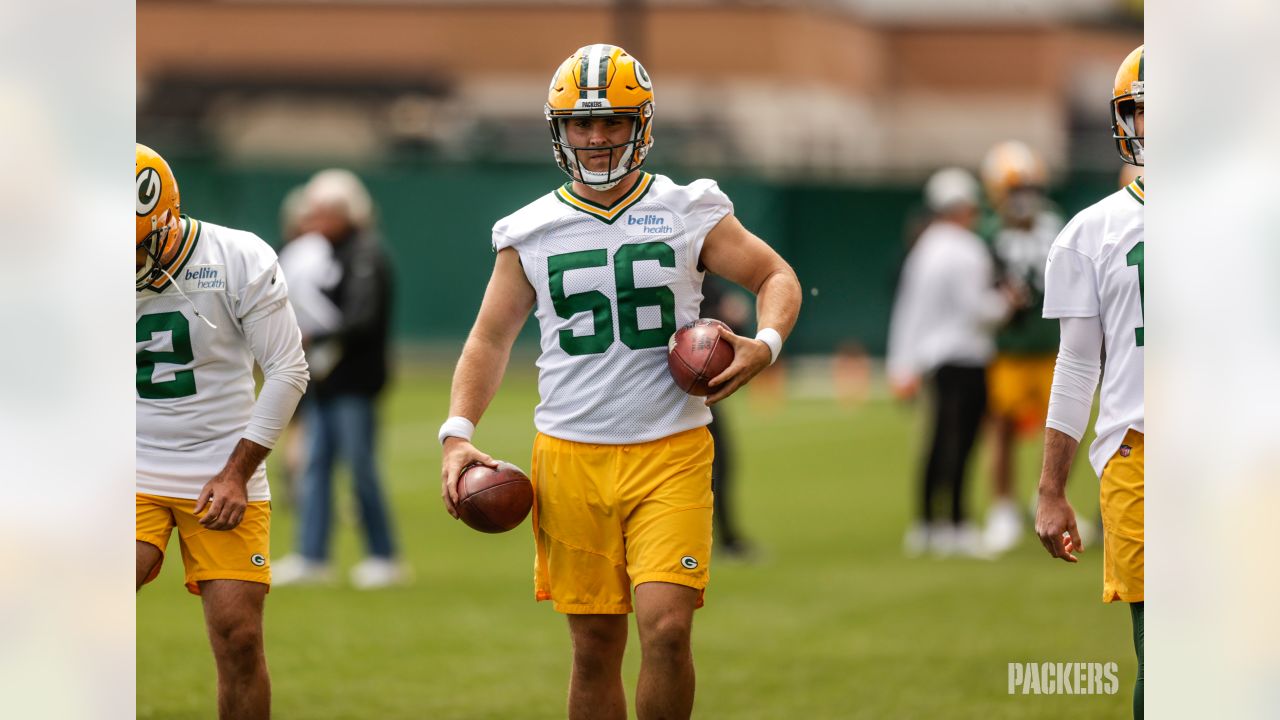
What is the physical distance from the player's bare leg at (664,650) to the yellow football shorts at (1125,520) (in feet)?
3.80

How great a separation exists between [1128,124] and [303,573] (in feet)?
21.7

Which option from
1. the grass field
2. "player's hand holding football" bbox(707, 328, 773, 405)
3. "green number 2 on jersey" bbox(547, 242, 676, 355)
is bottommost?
the grass field

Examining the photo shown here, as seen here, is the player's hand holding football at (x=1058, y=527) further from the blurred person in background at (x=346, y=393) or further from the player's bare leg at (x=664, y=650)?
the blurred person in background at (x=346, y=393)

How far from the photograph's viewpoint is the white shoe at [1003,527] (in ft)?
38.1

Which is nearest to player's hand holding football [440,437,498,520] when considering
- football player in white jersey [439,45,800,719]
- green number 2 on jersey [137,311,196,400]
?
football player in white jersey [439,45,800,719]

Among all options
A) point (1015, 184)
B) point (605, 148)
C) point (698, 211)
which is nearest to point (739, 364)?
point (698, 211)

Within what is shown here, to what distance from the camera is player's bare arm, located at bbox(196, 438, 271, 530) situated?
505cm

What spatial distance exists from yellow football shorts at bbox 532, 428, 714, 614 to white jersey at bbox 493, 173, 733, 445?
64 millimetres

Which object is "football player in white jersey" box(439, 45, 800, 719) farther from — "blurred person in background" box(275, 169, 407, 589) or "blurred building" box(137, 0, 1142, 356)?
"blurred building" box(137, 0, 1142, 356)

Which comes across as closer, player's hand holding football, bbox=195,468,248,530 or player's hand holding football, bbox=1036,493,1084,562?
player's hand holding football, bbox=1036,493,1084,562

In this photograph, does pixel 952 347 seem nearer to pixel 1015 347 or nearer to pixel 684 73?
pixel 1015 347
